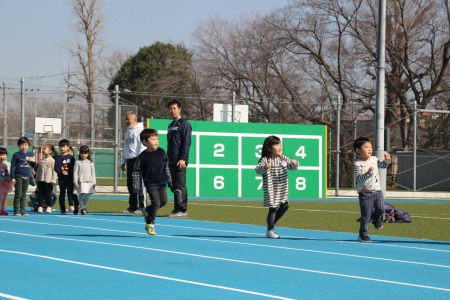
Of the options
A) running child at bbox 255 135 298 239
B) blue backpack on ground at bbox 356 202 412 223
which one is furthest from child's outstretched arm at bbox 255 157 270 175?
blue backpack on ground at bbox 356 202 412 223

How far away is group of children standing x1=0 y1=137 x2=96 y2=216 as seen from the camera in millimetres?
20750

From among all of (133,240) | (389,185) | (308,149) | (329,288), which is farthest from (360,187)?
(389,185)

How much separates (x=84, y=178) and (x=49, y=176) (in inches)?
43.8

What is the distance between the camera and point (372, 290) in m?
8.88

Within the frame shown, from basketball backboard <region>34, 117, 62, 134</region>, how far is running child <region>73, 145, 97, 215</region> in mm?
15607

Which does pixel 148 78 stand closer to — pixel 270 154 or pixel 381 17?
pixel 381 17

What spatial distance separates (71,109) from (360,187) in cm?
2563


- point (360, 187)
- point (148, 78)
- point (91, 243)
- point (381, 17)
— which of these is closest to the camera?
point (91, 243)

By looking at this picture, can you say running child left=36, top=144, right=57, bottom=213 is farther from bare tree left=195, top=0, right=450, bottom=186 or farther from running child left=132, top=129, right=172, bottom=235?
bare tree left=195, top=0, right=450, bottom=186

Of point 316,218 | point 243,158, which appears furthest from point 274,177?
point 243,158

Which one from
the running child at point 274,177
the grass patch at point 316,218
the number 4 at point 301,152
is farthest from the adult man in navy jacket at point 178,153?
the number 4 at point 301,152

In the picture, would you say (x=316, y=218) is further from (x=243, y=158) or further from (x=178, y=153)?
(x=243, y=158)

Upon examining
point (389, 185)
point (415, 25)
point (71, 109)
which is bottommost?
point (389, 185)

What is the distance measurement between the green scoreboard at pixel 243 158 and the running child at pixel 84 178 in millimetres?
8107
